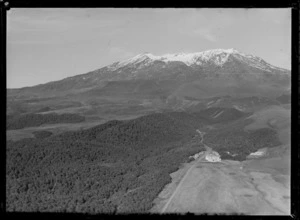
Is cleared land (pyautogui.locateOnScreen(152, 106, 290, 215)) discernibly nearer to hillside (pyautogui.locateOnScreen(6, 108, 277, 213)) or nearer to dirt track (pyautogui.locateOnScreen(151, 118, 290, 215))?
dirt track (pyautogui.locateOnScreen(151, 118, 290, 215))

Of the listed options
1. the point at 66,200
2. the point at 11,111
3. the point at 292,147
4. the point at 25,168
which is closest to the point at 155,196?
the point at 66,200

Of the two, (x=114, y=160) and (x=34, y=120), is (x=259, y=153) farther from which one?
(x=34, y=120)

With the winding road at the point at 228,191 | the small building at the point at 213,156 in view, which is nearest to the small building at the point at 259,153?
the winding road at the point at 228,191

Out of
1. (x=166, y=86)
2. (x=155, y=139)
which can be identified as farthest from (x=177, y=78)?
(x=155, y=139)

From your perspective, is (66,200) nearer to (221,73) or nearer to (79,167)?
(79,167)

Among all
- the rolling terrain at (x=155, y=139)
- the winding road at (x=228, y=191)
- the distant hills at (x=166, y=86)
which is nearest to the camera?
the winding road at (x=228, y=191)

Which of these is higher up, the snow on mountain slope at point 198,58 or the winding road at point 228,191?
the snow on mountain slope at point 198,58

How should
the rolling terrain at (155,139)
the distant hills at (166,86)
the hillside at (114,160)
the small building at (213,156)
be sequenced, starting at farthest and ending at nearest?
the distant hills at (166,86) → the small building at (213,156) → the hillside at (114,160) → the rolling terrain at (155,139)

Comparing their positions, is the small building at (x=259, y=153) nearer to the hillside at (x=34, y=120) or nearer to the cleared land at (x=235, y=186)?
the cleared land at (x=235, y=186)

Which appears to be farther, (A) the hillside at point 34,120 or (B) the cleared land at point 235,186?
(A) the hillside at point 34,120

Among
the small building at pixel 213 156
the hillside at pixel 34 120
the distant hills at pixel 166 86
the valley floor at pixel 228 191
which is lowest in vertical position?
the valley floor at pixel 228 191

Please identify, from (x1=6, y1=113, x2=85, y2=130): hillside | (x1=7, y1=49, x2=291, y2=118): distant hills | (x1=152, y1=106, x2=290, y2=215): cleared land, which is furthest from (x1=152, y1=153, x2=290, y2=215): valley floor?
(x1=6, y1=113, x2=85, y2=130): hillside
